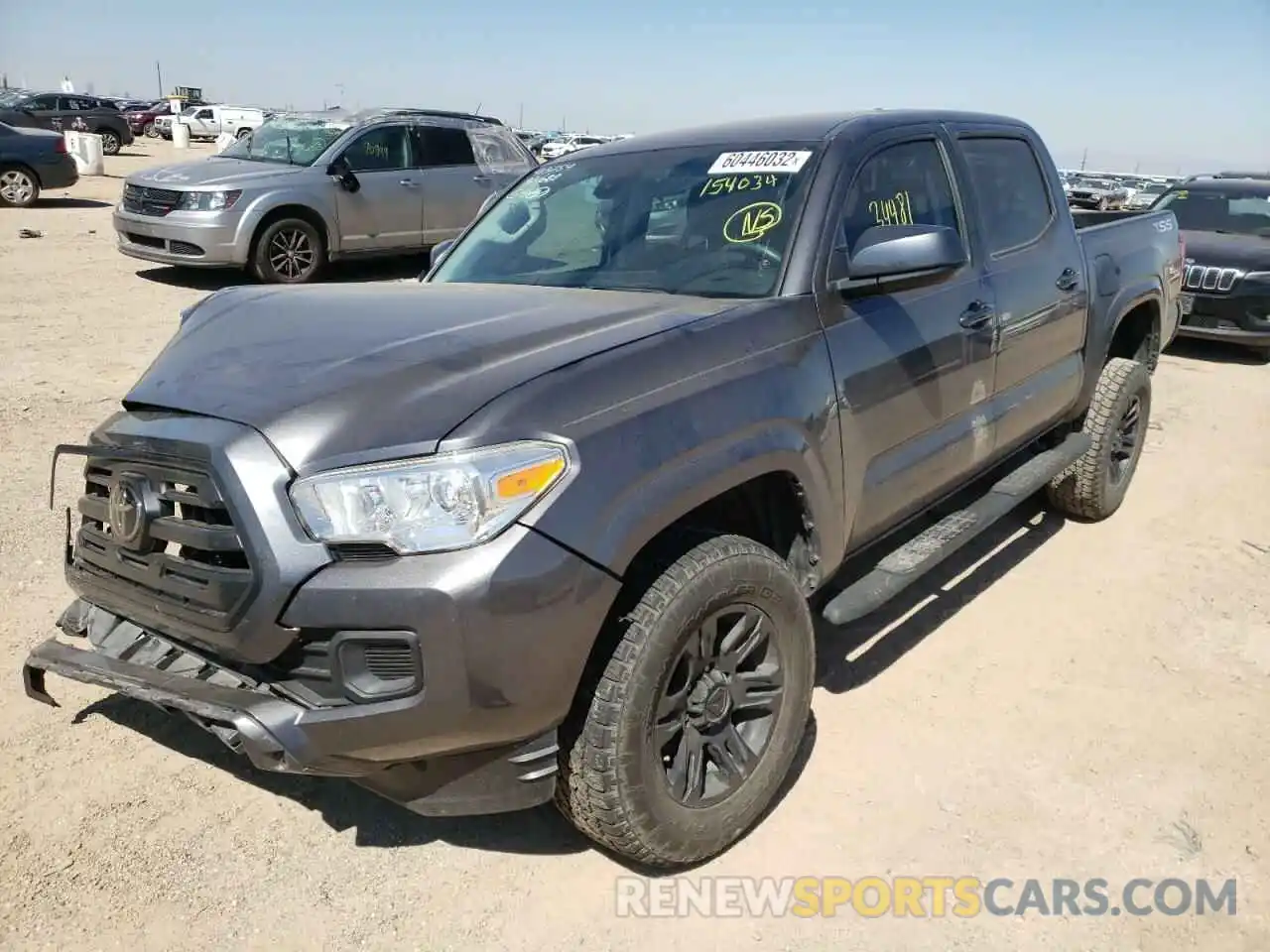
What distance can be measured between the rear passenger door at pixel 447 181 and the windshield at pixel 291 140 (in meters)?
0.92

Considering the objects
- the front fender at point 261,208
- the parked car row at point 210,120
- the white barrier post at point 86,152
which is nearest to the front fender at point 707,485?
the front fender at point 261,208

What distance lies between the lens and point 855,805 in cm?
288

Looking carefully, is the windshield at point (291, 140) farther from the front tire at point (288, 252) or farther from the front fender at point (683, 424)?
the front fender at point (683, 424)

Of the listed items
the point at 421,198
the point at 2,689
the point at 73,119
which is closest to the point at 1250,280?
the point at 421,198

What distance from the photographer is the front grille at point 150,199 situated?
9.73 metres

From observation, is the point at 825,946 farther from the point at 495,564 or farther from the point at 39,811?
the point at 39,811

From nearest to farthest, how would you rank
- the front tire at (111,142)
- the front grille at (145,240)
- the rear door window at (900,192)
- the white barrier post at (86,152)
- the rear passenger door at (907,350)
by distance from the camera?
the rear passenger door at (907,350), the rear door window at (900,192), the front grille at (145,240), the white barrier post at (86,152), the front tire at (111,142)

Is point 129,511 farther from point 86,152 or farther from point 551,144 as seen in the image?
point 551,144

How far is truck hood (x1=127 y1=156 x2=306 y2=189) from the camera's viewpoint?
9711 millimetres

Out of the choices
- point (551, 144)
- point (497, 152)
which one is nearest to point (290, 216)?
point (497, 152)

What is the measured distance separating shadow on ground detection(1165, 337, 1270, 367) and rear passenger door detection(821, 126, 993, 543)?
7.18 meters

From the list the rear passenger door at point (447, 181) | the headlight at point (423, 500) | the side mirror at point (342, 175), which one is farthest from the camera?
the rear passenger door at point (447, 181)

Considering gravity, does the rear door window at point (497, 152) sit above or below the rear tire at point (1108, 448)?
above

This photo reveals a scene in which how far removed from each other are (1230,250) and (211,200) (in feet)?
31.8
